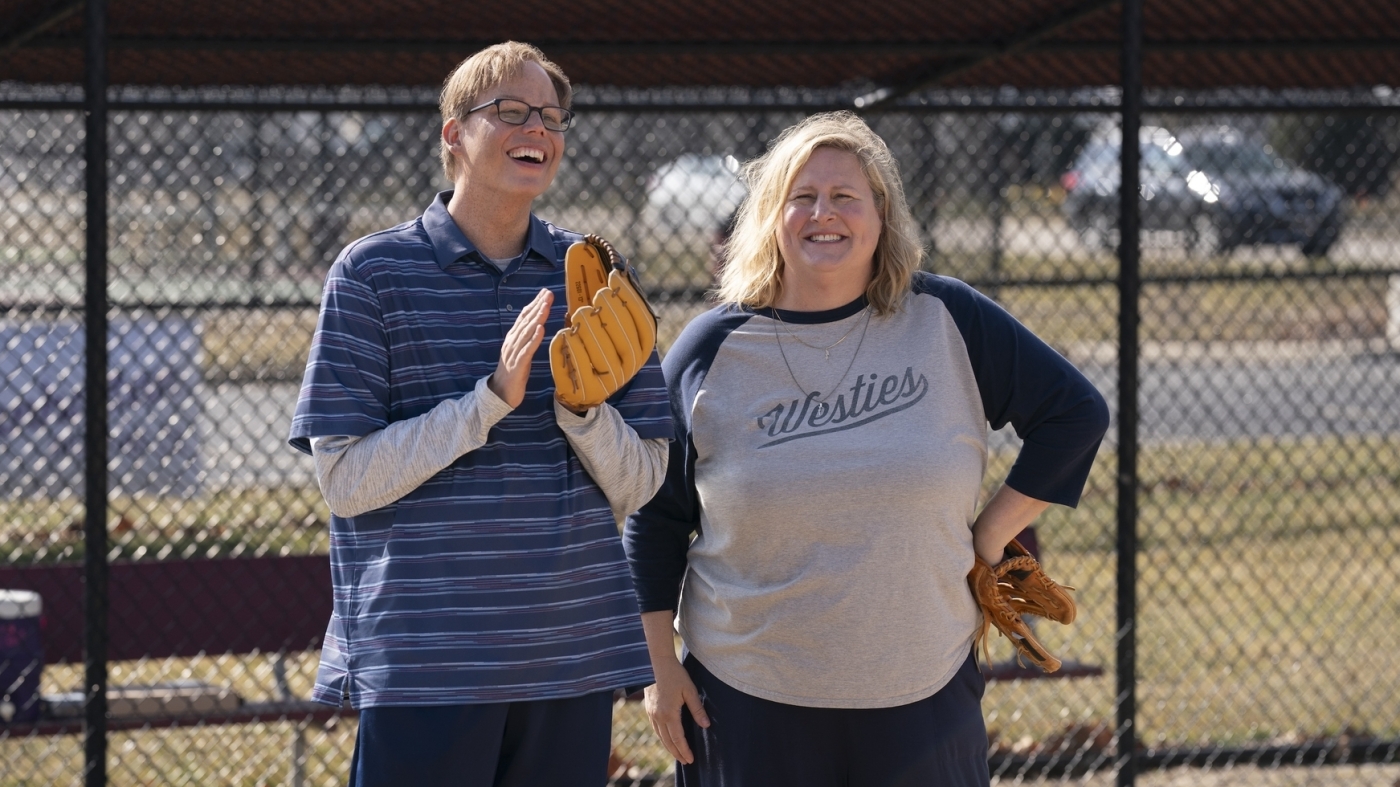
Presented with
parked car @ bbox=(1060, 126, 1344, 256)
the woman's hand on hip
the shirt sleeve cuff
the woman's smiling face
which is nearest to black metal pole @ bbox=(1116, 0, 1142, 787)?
the woman's smiling face

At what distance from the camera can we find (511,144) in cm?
197

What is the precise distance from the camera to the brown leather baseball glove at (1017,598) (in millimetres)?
2252

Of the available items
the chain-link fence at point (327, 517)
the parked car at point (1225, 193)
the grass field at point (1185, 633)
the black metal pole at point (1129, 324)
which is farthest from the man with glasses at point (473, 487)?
the parked car at point (1225, 193)

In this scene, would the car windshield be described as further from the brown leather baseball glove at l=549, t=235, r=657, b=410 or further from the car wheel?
the brown leather baseball glove at l=549, t=235, r=657, b=410

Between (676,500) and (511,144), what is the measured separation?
0.66 metres

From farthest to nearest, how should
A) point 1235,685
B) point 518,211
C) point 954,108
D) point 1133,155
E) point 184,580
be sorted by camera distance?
point 1235,685, point 954,108, point 184,580, point 1133,155, point 518,211

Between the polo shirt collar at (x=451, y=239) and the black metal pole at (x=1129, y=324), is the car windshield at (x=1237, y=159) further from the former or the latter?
the polo shirt collar at (x=451, y=239)

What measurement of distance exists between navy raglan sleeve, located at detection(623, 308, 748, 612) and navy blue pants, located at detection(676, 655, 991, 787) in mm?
208

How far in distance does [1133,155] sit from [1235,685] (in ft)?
7.65

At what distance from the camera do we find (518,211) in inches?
79.9

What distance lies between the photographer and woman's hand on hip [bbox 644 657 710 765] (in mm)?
2248

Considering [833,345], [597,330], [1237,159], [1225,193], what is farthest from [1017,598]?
[1225,193]

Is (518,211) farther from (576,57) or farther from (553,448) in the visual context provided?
(576,57)

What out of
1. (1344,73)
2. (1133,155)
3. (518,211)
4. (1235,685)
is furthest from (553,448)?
(1235,685)
